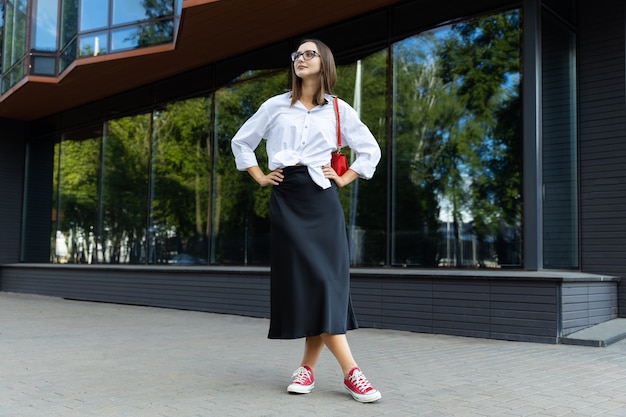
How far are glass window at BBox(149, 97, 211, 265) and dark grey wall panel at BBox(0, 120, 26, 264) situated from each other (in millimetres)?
5496

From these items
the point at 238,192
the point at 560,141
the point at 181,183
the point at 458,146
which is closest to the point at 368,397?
the point at 560,141

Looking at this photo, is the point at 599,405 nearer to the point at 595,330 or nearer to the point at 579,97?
the point at 595,330

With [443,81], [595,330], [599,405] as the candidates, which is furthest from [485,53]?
[599,405]

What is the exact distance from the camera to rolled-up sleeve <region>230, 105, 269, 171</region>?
13.6 ft

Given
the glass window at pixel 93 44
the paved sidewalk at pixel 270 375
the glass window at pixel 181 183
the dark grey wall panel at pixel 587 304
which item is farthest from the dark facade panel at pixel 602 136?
the glass window at pixel 93 44

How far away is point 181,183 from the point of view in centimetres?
1323

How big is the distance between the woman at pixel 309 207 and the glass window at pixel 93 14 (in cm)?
958

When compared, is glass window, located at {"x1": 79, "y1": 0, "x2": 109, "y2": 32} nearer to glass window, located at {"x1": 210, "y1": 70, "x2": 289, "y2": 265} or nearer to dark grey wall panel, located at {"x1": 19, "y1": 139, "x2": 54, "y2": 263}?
glass window, located at {"x1": 210, "y1": 70, "x2": 289, "y2": 265}

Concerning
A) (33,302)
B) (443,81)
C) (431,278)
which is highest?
(443,81)

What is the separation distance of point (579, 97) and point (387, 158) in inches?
108

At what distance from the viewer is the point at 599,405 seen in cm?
382

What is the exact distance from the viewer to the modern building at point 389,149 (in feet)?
25.3

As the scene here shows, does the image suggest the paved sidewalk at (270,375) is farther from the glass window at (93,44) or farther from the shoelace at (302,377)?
the glass window at (93,44)

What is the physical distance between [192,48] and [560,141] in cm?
638
